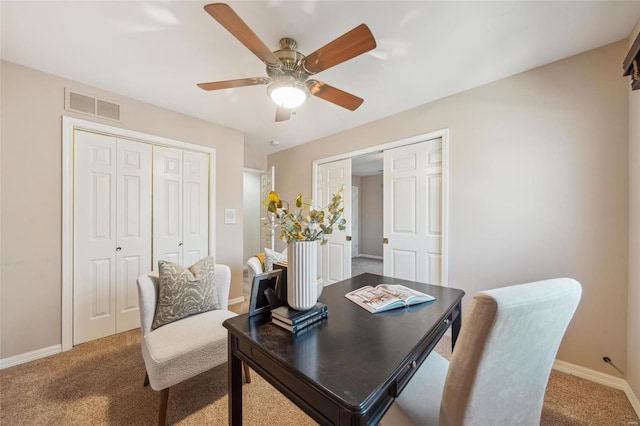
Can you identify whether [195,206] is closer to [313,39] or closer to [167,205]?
[167,205]

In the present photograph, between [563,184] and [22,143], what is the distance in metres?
4.46

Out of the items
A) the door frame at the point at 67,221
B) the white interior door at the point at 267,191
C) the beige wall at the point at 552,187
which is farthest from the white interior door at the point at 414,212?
the door frame at the point at 67,221

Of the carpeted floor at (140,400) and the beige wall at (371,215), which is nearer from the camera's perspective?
the carpeted floor at (140,400)

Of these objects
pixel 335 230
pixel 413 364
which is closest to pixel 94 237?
pixel 335 230

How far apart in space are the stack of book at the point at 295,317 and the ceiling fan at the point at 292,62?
133 cm

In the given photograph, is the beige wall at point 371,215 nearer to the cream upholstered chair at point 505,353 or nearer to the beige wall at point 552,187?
the beige wall at point 552,187

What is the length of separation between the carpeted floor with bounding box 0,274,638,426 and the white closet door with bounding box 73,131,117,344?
42cm

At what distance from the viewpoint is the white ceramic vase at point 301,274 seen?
103cm

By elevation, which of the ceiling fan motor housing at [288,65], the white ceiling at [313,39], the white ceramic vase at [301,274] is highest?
the white ceiling at [313,39]

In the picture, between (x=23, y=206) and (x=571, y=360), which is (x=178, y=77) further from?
(x=571, y=360)

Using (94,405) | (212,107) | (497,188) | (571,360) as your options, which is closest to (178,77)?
(212,107)

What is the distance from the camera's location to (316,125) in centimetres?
324

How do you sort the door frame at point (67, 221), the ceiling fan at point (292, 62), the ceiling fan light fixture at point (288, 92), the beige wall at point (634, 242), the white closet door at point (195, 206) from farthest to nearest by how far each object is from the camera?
the white closet door at point (195, 206) < the door frame at point (67, 221) < the ceiling fan light fixture at point (288, 92) < the beige wall at point (634, 242) < the ceiling fan at point (292, 62)

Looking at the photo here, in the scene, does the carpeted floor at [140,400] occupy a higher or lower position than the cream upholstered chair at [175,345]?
lower
